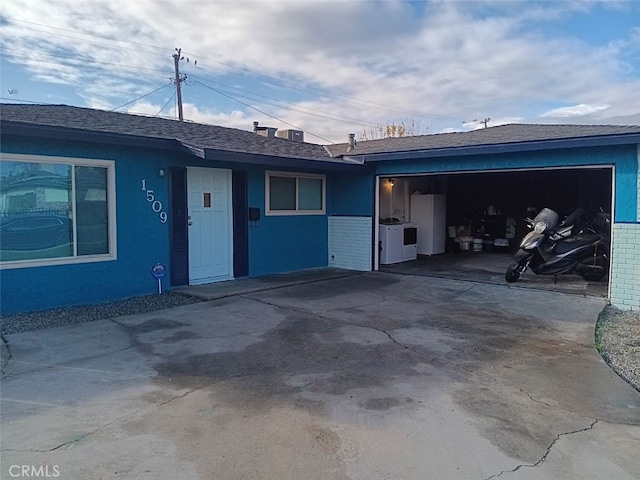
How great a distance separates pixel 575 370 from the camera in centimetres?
426

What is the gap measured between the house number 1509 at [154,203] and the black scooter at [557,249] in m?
6.43

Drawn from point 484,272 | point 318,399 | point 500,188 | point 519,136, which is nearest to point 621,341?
point 318,399

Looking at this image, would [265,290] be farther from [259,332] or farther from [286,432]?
[286,432]

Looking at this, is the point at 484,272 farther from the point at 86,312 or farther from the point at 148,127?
the point at 86,312

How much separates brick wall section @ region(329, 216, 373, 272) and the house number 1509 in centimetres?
440

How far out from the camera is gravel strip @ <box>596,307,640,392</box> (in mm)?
4291

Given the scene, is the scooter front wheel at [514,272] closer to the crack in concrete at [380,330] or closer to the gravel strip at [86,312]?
the crack in concrete at [380,330]

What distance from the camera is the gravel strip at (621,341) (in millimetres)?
4291

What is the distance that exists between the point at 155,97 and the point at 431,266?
1917cm

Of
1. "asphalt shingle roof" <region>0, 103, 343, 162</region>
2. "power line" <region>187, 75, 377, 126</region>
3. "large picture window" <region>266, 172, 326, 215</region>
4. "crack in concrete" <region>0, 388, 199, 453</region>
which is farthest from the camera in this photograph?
"power line" <region>187, 75, 377, 126</region>

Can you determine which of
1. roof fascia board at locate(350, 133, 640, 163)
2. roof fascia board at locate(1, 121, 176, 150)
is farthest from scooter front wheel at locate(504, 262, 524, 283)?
roof fascia board at locate(1, 121, 176, 150)

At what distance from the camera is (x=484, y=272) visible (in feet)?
32.5

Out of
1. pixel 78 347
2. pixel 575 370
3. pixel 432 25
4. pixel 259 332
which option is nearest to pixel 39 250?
pixel 78 347

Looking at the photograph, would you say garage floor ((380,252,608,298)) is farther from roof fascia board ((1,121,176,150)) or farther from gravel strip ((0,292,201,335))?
roof fascia board ((1,121,176,150))
